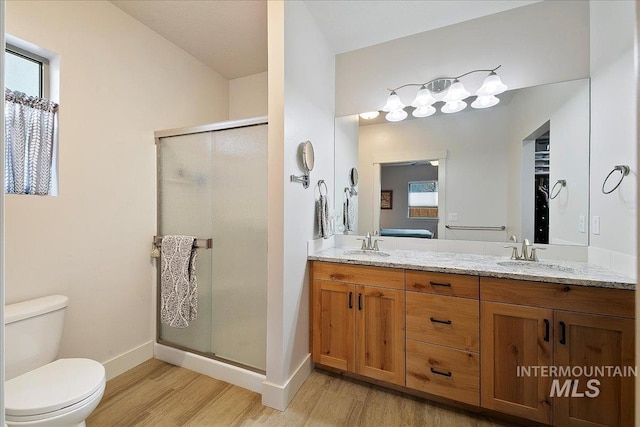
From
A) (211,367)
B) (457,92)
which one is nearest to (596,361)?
(457,92)

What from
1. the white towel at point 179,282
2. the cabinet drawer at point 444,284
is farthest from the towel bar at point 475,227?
the white towel at point 179,282

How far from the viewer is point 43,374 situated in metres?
1.29

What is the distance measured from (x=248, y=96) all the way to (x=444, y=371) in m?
3.02

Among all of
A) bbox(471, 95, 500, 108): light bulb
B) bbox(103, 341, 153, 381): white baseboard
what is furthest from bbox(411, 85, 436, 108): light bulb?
bbox(103, 341, 153, 381): white baseboard

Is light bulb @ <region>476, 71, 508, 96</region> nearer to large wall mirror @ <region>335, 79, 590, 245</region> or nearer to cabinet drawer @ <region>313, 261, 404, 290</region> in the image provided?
large wall mirror @ <region>335, 79, 590, 245</region>

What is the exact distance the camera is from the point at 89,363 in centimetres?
139

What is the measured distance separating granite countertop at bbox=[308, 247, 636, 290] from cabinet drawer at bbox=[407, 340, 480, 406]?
478 mm

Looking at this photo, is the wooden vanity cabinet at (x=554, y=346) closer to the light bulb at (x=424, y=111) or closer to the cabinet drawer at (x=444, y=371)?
the cabinet drawer at (x=444, y=371)

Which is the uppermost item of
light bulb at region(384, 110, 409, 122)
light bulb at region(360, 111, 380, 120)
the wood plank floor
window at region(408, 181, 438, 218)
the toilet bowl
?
light bulb at region(360, 111, 380, 120)

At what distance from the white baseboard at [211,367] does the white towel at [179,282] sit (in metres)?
0.26

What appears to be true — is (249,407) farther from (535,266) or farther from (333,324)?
(535,266)

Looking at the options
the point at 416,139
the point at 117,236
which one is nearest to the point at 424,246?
the point at 416,139

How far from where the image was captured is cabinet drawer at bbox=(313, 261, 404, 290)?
168 cm

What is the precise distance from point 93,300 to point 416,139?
8.90 ft
